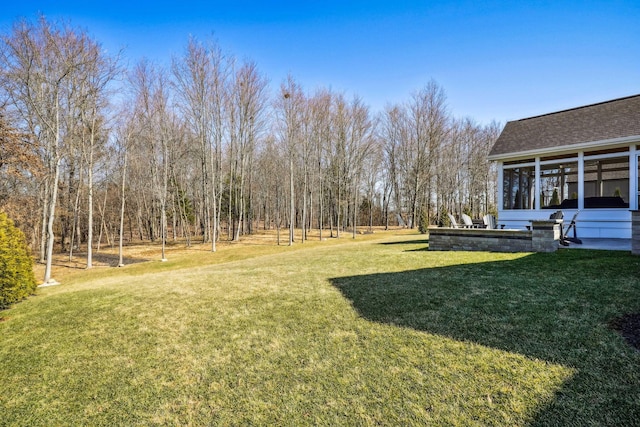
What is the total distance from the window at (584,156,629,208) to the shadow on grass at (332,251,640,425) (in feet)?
15.5

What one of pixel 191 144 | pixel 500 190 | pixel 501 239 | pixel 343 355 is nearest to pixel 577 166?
pixel 500 190

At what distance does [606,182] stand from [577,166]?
2.19m

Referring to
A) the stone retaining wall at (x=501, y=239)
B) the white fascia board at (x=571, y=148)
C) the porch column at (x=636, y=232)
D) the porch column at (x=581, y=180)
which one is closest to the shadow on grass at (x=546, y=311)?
the porch column at (x=636, y=232)

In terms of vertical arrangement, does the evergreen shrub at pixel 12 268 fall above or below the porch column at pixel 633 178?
below

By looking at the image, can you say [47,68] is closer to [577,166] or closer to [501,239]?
[501,239]

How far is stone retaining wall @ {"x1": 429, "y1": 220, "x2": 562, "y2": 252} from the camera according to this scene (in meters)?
6.68

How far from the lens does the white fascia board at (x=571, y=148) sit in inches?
348

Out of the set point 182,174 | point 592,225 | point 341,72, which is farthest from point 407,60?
point 182,174

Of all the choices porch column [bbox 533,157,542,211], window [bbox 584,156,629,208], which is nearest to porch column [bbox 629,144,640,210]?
window [bbox 584,156,629,208]

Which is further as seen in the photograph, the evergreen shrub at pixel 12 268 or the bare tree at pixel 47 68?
the bare tree at pixel 47 68

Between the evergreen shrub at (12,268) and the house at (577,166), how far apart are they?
14074mm

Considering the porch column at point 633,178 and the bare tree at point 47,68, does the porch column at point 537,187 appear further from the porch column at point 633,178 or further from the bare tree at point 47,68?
the bare tree at point 47,68

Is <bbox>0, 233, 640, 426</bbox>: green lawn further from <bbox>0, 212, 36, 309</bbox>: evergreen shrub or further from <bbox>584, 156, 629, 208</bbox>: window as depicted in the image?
<bbox>584, 156, 629, 208</bbox>: window

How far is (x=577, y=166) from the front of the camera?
10289 mm
